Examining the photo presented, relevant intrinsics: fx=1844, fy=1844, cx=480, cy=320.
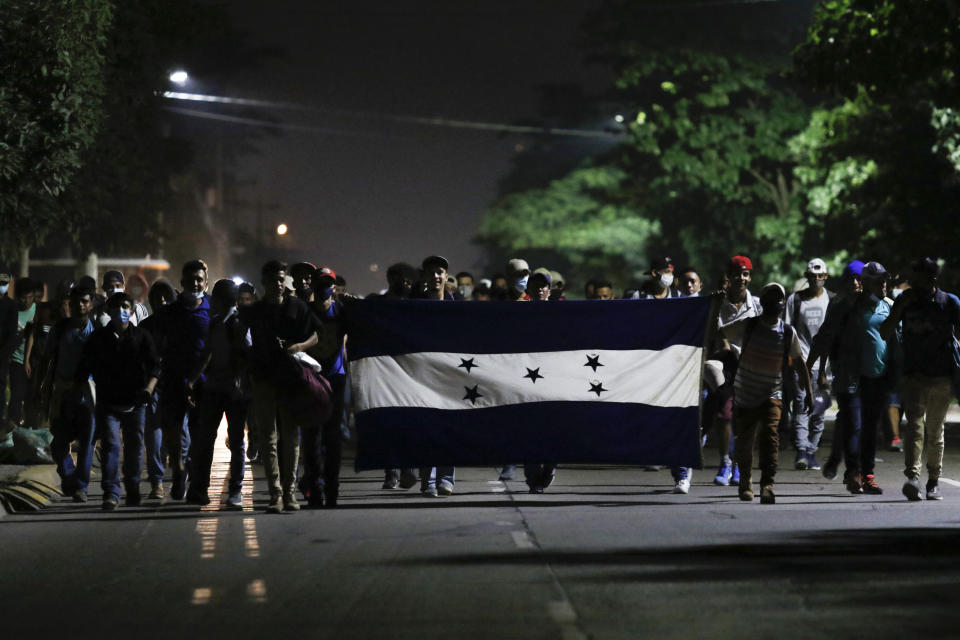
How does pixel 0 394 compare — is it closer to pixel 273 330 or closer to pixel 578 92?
pixel 273 330

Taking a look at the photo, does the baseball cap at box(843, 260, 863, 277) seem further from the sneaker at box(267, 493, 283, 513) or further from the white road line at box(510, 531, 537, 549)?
the sneaker at box(267, 493, 283, 513)

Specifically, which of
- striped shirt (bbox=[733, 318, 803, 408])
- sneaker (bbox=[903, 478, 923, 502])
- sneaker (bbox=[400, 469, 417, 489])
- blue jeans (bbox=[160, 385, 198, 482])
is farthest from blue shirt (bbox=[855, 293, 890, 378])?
blue jeans (bbox=[160, 385, 198, 482])

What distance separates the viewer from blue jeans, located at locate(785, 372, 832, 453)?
16.8 meters

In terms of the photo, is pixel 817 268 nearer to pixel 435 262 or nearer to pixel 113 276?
pixel 435 262

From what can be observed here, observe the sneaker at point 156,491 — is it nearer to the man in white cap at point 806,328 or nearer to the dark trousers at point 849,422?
the dark trousers at point 849,422

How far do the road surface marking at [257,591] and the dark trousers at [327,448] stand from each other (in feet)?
12.8

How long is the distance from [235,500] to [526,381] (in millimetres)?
2506

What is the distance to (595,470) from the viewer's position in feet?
56.3

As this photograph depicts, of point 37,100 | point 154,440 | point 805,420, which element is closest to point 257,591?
point 154,440

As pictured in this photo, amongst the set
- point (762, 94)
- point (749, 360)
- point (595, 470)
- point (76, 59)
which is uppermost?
point (762, 94)

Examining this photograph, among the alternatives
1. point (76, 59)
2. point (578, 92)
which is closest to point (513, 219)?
point (578, 92)

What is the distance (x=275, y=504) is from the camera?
524 inches

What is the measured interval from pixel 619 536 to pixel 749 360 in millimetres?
3053

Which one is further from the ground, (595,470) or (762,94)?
(762,94)
